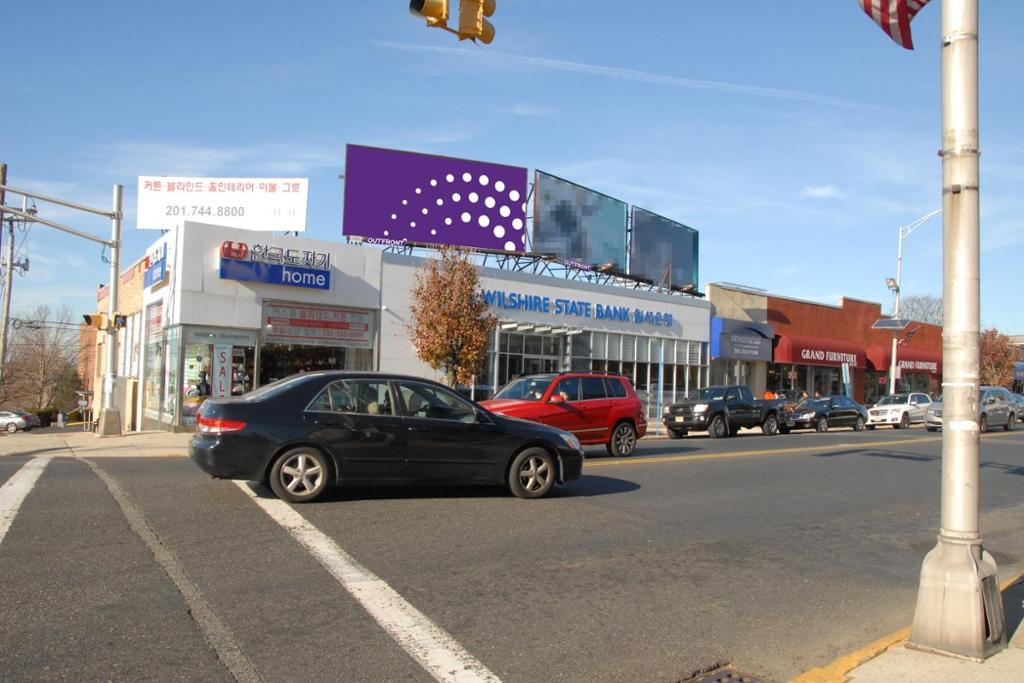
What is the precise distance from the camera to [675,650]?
5352mm

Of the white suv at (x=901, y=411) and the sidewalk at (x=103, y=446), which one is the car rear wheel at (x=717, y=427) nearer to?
the white suv at (x=901, y=411)

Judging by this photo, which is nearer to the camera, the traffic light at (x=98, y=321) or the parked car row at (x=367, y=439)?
the parked car row at (x=367, y=439)

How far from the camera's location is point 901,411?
33.9m

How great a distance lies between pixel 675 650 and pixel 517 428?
16.9ft

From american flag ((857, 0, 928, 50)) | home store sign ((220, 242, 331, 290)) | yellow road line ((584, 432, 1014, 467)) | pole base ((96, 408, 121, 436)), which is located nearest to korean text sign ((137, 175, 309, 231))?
home store sign ((220, 242, 331, 290))

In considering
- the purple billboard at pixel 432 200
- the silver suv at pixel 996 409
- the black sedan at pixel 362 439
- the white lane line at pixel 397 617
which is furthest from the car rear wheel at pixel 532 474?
the silver suv at pixel 996 409

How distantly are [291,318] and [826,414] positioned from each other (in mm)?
19686

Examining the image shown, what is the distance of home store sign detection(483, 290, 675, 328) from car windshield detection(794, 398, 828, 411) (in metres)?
7.17

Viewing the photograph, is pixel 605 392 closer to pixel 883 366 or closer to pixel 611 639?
pixel 611 639

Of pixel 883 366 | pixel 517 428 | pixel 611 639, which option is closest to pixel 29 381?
pixel 883 366

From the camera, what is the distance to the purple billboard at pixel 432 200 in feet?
90.0

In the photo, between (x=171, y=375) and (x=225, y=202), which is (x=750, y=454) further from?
(x=225, y=202)

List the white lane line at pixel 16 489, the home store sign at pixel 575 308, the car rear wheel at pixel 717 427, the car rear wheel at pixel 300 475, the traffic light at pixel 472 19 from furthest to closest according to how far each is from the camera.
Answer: the home store sign at pixel 575 308 < the car rear wheel at pixel 717 427 < the car rear wheel at pixel 300 475 < the traffic light at pixel 472 19 < the white lane line at pixel 16 489

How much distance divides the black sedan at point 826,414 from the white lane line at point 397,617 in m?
25.2
